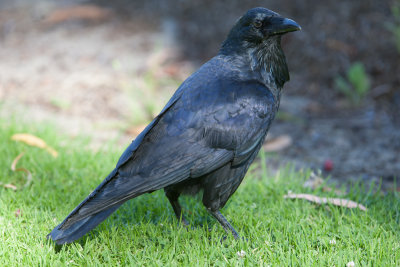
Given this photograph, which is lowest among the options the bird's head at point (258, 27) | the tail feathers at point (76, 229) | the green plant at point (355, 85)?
the tail feathers at point (76, 229)

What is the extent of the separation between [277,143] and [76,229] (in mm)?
2817

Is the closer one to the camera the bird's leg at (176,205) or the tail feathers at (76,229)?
the tail feathers at (76,229)

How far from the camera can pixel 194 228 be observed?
3.29 metres

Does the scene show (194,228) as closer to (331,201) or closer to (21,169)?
(331,201)

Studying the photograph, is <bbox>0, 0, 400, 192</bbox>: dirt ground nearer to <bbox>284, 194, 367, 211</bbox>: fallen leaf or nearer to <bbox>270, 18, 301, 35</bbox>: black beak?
<bbox>284, 194, 367, 211</bbox>: fallen leaf

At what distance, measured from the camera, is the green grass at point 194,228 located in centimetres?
287

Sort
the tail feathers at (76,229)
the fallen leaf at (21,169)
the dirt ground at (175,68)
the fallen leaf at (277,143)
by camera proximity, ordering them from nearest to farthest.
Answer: the tail feathers at (76,229) → the fallen leaf at (21,169) → the fallen leaf at (277,143) → the dirt ground at (175,68)

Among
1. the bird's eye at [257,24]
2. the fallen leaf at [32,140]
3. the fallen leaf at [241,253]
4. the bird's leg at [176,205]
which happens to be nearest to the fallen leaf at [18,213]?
the bird's leg at [176,205]

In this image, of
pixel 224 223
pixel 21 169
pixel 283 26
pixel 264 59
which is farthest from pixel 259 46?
pixel 21 169

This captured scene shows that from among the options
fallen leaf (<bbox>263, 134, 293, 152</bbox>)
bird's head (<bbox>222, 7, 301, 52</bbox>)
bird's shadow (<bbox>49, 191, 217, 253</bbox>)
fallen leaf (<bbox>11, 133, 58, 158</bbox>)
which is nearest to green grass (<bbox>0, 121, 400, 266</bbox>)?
bird's shadow (<bbox>49, 191, 217, 253</bbox>)

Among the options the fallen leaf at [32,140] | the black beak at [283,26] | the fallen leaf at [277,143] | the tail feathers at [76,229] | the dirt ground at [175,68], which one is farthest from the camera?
the dirt ground at [175,68]

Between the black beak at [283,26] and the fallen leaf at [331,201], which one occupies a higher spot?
the black beak at [283,26]

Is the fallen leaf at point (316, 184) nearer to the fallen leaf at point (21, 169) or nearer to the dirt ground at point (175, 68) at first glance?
the dirt ground at point (175, 68)

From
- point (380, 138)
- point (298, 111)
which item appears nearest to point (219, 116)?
point (380, 138)
